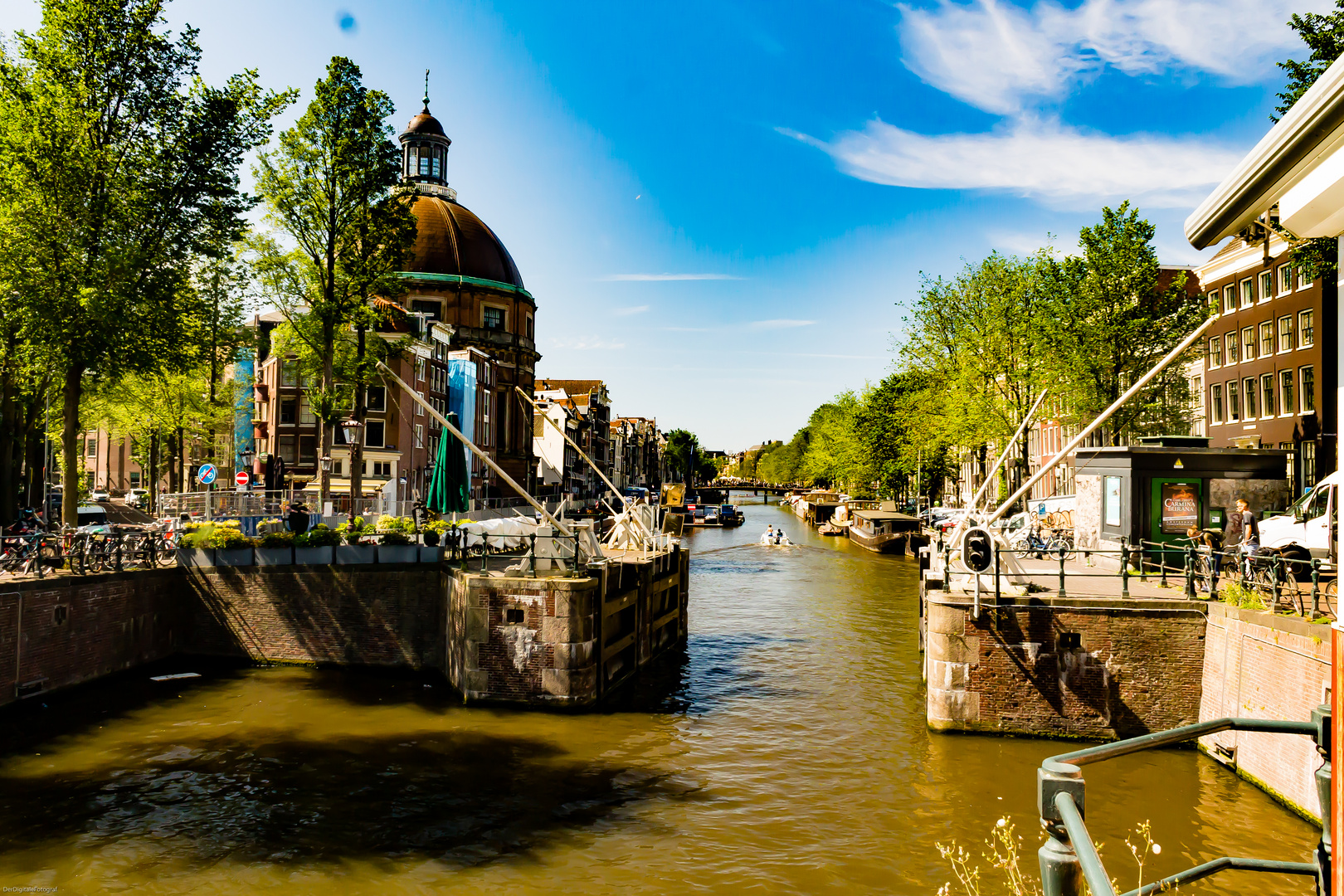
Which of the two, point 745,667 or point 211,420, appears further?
point 211,420

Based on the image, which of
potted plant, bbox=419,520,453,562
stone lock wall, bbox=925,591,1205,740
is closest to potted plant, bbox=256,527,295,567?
potted plant, bbox=419,520,453,562

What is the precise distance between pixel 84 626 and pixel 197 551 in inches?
163

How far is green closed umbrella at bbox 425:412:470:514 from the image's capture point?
25.1 meters

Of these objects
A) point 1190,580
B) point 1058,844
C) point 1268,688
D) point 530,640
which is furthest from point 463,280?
point 1058,844

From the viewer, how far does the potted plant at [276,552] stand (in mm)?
25328

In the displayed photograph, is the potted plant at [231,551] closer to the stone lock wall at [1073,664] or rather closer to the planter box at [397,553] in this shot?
the planter box at [397,553]

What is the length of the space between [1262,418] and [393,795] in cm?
4293

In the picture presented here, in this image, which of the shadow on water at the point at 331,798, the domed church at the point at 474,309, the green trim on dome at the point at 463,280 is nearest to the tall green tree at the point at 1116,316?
the shadow on water at the point at 331,798

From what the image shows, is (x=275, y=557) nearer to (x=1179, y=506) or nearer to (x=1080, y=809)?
(x=1179, y=506)

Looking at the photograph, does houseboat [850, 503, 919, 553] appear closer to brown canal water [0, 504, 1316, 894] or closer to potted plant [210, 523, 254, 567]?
brown canal water [0, 504, 1316, 894]

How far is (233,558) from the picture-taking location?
25516 mm

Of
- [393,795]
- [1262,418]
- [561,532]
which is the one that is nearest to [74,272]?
[561,532]

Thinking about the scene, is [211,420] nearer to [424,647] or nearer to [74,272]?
[74,272]

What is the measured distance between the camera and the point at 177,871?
41.8ft
